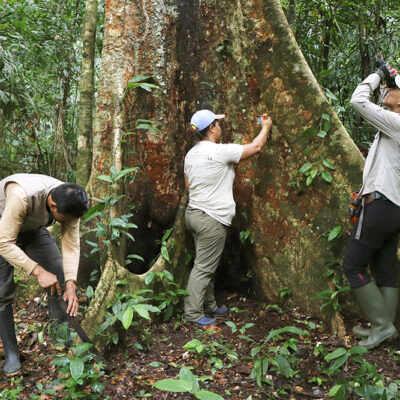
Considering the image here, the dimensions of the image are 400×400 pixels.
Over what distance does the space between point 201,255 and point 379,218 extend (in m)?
1.68

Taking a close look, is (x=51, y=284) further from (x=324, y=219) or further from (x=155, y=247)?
(x=324, y=219)

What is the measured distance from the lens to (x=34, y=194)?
10.6 ft

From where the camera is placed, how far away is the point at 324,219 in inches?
160

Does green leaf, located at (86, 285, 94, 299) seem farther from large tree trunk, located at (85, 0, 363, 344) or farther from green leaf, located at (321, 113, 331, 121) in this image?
green leaf, located at (321, 113, 331, 121)

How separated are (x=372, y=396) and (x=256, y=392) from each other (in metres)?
0.87

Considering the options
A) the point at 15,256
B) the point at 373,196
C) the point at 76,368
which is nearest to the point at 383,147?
the point at 373,196

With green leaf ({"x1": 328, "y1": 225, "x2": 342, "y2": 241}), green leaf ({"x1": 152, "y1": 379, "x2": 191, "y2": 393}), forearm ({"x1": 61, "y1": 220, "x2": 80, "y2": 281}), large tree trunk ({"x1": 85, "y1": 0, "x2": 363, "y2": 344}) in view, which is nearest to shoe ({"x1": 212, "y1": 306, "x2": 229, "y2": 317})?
large tree trunk ({"x1": 85, "y1": 0, "x2": 363, "y2": 344})

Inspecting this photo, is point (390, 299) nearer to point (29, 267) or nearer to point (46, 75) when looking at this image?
point (29, 267)

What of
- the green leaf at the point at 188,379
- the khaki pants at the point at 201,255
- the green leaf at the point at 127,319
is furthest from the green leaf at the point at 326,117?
the green leaf at the point at 188,379

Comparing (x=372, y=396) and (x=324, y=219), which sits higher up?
(x=324, y=219)

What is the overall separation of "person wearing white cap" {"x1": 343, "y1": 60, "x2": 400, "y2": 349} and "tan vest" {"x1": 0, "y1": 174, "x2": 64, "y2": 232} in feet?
7.72

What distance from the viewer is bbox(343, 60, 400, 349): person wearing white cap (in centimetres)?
331

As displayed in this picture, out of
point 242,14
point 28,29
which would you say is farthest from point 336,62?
point 28,29

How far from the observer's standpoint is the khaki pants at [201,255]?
13.8ft
